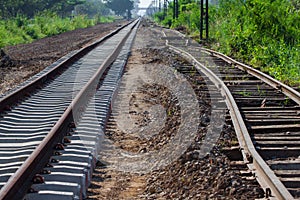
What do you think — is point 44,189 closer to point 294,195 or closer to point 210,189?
point 210,189

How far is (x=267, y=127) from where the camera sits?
21.0 feet

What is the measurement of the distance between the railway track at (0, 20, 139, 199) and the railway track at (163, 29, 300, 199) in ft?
5.67

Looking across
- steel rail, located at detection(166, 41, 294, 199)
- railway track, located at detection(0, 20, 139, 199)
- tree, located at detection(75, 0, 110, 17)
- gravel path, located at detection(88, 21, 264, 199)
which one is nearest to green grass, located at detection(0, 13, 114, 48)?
railway track, located at detection(0, 20, 139, 199)

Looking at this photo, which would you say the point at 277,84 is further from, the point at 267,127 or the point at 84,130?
the point at 84,130

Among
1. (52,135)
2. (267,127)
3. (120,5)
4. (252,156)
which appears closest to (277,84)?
(267,127)

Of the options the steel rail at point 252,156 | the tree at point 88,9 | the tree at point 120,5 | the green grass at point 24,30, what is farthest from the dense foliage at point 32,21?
the tree at point 120,5

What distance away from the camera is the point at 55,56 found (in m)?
17.5

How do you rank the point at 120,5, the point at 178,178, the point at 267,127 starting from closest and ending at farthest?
the point at 178,178 < the point at 267,127 < the point at 120,5

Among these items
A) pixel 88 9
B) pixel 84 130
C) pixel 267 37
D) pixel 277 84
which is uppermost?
pixel 267 37

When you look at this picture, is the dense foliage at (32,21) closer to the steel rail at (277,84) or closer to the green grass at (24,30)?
the green grass at (24,30)

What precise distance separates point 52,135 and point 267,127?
276 cm

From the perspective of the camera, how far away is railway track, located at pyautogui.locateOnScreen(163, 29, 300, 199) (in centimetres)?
445

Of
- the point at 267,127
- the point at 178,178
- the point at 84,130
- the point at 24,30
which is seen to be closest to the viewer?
the point at 178,178

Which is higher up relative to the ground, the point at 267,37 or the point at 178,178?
the point at 267,37
